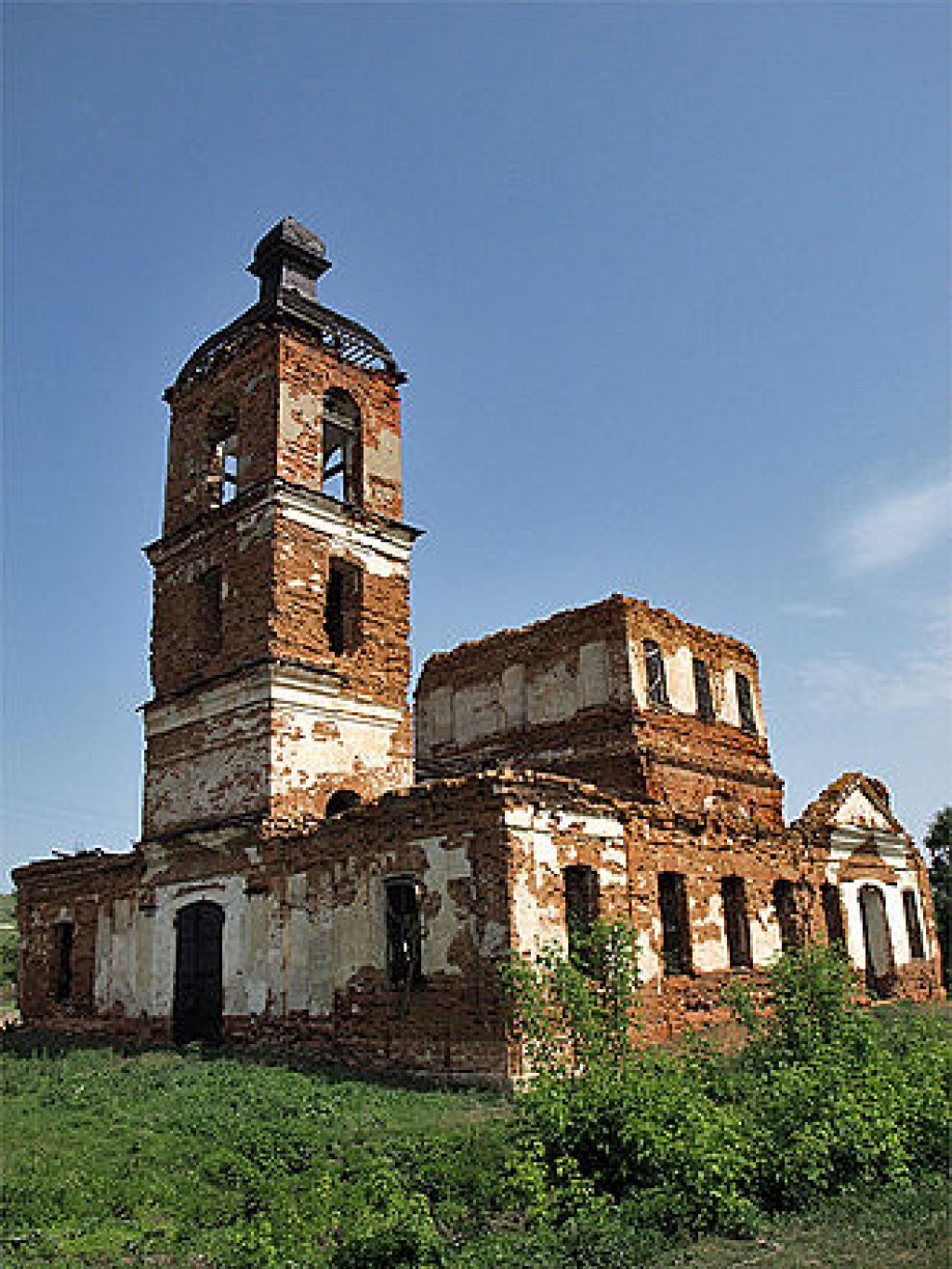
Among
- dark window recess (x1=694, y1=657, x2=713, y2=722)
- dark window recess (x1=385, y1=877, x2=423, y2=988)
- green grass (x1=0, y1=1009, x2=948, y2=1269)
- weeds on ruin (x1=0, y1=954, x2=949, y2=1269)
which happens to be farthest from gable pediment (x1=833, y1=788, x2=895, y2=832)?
green grass (x1=0, y1=1009, x2=948, y2=1269)

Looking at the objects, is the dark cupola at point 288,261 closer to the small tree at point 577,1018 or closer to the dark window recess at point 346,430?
the dark window recess at point 346,430

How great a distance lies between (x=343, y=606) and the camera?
1953 cm

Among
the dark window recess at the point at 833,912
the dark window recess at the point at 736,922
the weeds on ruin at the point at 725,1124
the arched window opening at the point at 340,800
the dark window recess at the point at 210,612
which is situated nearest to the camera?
the weeds on ruin at the point at 725,1124

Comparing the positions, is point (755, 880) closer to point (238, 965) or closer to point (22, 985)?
point (238, 965)

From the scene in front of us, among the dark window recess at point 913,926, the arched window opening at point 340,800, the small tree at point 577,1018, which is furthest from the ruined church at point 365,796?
the small tree at point 577,1018

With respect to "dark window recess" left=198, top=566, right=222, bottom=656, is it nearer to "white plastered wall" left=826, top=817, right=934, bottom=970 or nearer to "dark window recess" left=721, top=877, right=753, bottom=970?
"dark window recess" left=721, top=877, right=753, bottom=970

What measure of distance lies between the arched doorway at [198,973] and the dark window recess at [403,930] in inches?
150

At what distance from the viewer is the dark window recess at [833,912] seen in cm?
2362

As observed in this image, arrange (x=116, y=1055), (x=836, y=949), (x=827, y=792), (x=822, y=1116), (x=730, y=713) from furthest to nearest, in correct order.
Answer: (x=827, y=792)
(x=730, y=713)
(x=116, y=1055)
(x=836, y=949)
(x=822, y=1116)

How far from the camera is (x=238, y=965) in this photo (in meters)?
16.5

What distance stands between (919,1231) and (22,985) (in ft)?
69.0

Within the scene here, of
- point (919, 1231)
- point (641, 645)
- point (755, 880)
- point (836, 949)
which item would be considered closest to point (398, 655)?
point (641, 645)

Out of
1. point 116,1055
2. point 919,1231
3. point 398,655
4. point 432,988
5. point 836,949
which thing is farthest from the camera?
point 398,655

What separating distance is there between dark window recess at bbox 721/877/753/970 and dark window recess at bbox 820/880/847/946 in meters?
5.27
